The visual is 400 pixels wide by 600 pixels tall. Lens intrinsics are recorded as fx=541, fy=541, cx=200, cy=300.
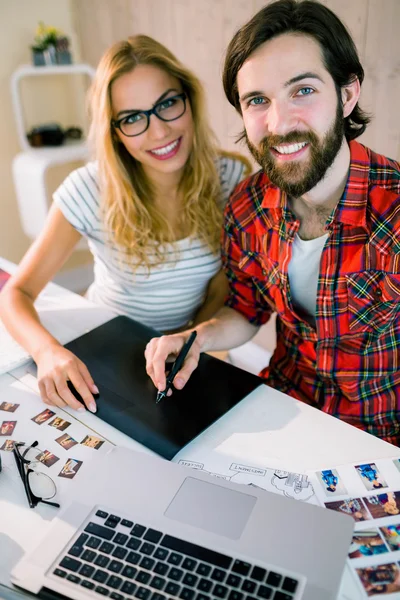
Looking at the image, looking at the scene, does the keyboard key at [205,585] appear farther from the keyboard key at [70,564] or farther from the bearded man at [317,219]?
the bearded man at [317,219]

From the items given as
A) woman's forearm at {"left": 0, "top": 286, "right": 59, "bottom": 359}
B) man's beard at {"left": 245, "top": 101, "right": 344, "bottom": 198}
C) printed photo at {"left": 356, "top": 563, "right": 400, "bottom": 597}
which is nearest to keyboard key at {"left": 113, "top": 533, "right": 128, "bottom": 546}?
printed photo at {"left": 356, "top": 563, "right": 400, "bottom": 597}

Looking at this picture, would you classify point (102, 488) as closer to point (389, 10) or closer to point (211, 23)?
point (389, 10)

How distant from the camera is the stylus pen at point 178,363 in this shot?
1.02m

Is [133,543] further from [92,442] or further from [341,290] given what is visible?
[341,290]

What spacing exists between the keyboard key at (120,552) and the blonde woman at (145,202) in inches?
25.7

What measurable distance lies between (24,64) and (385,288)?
7.60 feet

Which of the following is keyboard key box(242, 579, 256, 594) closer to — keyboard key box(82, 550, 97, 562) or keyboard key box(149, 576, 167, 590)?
keyboard key box(149, 576, 167, 590)

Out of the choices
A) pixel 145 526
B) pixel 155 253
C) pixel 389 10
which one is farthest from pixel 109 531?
pixel 389 10

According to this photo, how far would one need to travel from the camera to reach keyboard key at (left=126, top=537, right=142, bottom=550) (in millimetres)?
730

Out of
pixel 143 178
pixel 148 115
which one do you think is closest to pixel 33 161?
pixel 143 178

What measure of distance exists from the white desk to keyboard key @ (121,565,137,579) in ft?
0.52

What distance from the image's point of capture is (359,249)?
1.11 metres

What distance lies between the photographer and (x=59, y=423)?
101cm

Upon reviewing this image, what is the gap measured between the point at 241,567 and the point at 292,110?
812 mm
